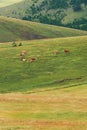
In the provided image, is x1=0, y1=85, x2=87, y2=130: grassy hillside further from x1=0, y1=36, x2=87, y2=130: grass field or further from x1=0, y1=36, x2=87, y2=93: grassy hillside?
x1=0, y1=36, x2=87, y2=93: grassy hillside

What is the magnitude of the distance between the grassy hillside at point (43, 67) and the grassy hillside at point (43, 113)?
27.8m

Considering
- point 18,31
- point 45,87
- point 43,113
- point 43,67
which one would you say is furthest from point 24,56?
point 18,31

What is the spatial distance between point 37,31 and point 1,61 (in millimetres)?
104093

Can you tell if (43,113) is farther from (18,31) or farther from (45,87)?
(18,31)

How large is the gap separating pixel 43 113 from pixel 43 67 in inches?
1865

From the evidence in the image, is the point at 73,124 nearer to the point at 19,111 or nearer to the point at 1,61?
the point at 19,111

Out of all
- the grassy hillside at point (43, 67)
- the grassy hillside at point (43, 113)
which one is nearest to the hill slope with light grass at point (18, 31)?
the grassy hillside at point (43, 67)

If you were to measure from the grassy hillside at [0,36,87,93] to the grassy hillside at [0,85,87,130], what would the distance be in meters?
27.8

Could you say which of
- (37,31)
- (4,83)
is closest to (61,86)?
(4,83)

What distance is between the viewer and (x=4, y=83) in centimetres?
8094

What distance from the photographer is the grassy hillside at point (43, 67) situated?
262 feet

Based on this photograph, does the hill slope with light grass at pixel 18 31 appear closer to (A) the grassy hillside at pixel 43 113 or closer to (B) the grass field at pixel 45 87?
(B) the grass field at pixel 45 87

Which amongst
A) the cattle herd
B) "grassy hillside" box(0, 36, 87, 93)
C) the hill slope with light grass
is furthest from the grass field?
the hill slope with light grass

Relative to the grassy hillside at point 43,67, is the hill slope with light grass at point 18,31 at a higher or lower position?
lower
